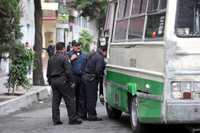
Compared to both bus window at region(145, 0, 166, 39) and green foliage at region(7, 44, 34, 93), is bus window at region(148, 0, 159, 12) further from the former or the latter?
green foliage at region(7, 44, 34, 93)

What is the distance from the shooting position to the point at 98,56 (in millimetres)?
14500

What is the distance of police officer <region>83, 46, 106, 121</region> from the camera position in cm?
1452

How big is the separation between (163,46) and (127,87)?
222 cm

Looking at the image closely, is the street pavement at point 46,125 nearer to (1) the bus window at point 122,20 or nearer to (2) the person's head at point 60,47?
(2) the person's head at point 60,47

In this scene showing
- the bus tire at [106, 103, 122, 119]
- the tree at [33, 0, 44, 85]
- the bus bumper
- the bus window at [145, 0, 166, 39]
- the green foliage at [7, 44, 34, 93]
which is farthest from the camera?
the tree at [33, 0, 44, 85]

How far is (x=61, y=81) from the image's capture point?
13914 millimetres

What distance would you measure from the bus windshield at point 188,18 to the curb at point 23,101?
23.9 feet

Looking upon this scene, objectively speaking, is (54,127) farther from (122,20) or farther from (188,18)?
(188,18)

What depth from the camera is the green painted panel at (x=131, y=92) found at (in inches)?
408

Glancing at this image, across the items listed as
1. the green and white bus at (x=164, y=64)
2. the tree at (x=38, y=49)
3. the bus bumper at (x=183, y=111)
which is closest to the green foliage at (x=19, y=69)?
the tree at (x=38, y=49)

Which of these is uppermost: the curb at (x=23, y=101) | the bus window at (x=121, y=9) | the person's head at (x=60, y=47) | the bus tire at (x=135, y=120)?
the bus window at (x=121, y=9)

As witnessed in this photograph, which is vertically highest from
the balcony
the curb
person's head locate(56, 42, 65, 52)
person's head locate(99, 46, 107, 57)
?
the balcony

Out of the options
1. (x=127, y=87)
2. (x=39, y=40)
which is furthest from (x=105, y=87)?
(x=39, y=40)

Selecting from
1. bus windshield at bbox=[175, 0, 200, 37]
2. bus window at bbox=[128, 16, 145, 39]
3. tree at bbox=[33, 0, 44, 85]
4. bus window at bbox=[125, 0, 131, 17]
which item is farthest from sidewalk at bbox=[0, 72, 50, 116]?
bus windshield at bbox=[175, 0, 200, 37]
